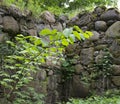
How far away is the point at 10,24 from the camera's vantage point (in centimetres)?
365

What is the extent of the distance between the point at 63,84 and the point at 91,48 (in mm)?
913

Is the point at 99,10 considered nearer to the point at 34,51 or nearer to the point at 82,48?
the point at 82,48

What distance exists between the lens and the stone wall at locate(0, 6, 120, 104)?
13.3ft

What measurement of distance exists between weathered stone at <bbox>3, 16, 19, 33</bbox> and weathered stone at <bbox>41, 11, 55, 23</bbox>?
2.50 feet

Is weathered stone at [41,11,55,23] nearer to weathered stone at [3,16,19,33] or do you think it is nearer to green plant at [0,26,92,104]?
weathered stone at [3,16,19,33]

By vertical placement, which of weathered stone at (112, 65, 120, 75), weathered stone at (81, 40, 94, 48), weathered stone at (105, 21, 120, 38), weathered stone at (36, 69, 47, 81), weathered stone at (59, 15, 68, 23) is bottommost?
weathered stone at (36, 69, 47, 81)

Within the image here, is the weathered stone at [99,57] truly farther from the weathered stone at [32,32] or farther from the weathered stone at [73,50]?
the weathered stone at [32,32]

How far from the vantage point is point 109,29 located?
4.82 metres

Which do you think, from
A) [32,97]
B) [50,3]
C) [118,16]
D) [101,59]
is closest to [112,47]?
[101,59]

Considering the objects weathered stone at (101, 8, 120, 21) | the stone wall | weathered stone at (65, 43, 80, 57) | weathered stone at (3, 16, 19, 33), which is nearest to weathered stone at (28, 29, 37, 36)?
the stone wall

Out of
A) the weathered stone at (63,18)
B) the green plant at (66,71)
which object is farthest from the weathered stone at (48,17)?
the green plant at (66,71)

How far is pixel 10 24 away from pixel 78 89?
1.89 m

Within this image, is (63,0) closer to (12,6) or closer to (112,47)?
(112,47)

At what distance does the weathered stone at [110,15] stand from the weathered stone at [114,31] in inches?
6.2
